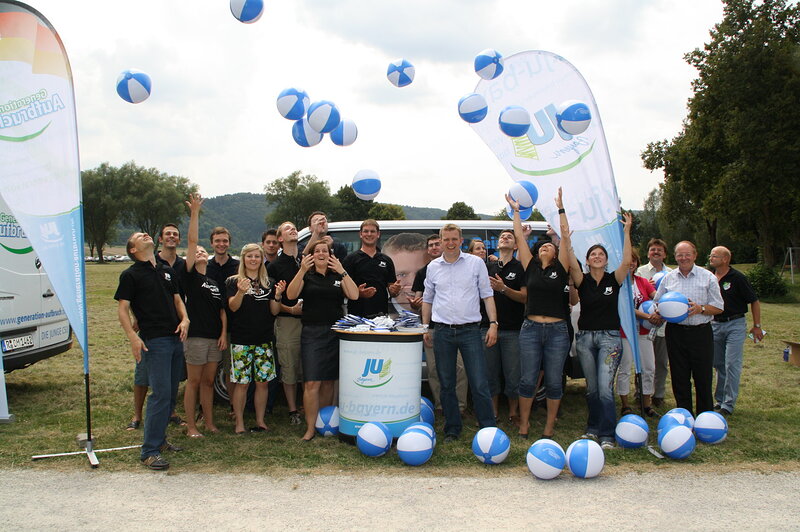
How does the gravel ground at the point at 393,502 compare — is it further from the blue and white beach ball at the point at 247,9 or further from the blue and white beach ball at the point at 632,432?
the blue and white beach ball at the point at 247,9

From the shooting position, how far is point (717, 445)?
509cm

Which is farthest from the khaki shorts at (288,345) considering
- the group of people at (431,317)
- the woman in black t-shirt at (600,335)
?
the woman in black t-shirt at (600,335)

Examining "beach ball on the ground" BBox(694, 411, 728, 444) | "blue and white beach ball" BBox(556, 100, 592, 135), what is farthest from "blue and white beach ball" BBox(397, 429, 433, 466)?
"blue and white beach ball" BBox(556, 100, 592, 135)

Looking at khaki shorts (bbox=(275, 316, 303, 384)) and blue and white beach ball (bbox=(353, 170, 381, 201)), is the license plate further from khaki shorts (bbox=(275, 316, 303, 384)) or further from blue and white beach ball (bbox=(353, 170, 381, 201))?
blue and white beach ball (bbox=(353, 170, 381, 201))

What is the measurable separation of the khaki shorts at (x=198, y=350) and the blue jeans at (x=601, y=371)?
3229mm

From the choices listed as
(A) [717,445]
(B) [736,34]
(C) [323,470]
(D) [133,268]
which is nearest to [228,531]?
(C) [323,470]

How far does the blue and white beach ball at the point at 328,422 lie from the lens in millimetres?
5254

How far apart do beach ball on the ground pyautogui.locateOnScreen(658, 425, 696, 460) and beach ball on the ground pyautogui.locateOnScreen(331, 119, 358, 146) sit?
4.46 meters

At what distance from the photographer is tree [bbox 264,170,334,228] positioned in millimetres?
67375

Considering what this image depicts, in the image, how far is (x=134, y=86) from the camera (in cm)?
598

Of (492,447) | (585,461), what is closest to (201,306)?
(492,447)

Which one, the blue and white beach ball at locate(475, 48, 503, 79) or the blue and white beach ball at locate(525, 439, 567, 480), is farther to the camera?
the blue and white beach ball at locate(475, 48, 503, 79)

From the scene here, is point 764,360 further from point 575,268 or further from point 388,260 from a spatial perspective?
point 388,260

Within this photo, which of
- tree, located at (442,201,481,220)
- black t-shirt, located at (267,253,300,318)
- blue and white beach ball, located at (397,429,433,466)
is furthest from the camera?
tree, located at (442,201,481,220)
